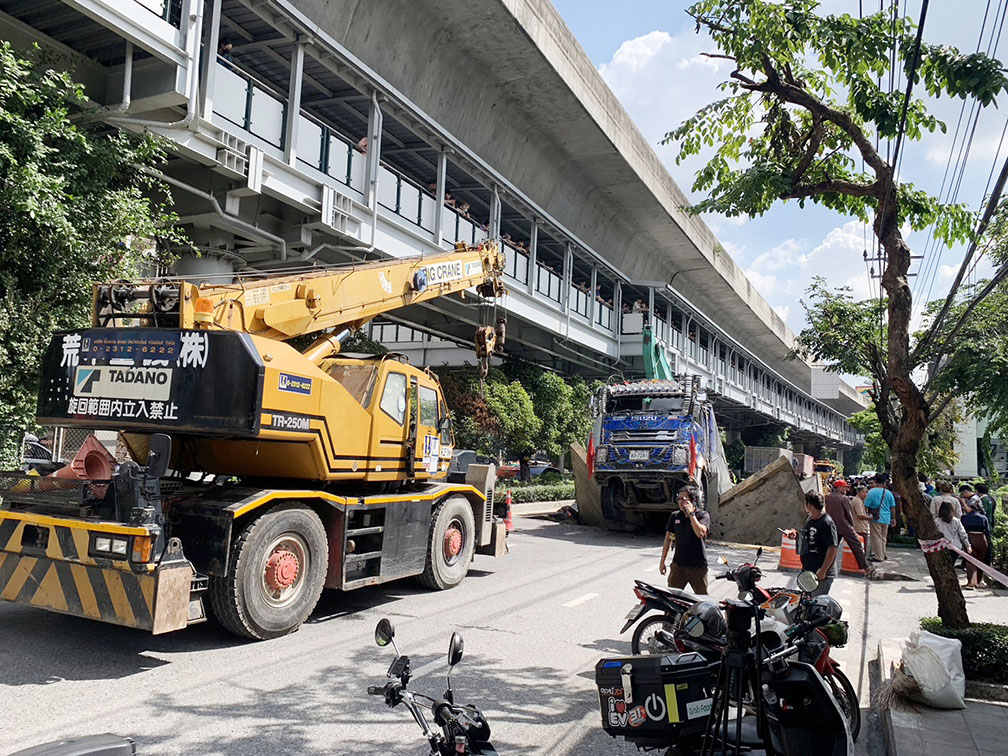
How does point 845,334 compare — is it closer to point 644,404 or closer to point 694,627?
point 644,404

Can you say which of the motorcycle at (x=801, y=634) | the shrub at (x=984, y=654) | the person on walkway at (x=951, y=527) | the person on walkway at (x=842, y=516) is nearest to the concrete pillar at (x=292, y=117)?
the person on walkway at (x=842, y=516)

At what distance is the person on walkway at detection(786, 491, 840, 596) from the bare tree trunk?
81 cm

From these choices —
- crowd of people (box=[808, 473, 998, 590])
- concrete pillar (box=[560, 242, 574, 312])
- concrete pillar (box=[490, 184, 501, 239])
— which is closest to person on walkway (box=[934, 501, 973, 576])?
crowd of people (box=[808, 473, 998, 590])

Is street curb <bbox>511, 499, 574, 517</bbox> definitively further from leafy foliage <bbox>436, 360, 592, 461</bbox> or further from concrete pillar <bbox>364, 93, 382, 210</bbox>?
concrete pillar <bbox>364, 93, 382, 210</bbox>

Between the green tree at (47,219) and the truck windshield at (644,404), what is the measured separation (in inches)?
436

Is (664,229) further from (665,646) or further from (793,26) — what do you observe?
(665,646)

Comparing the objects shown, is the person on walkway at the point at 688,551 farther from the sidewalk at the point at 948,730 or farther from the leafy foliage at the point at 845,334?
the leafy foliage at the point at 845,334

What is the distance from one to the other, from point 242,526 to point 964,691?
248 inches

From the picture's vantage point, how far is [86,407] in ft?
23.6

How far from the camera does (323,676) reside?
6.34 metres

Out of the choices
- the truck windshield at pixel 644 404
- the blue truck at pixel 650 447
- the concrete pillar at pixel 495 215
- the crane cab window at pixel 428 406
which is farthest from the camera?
the concrete pillar at pixel 495 215

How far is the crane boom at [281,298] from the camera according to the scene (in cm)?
737

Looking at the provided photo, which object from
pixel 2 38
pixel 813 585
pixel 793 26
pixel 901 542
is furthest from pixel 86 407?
pixel 901 542

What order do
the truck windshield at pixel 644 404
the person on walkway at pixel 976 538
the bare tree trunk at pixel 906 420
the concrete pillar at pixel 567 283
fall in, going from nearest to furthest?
the bare tree trunk at pixel 906 420 < the person on walkway at pixel 976 538 < the truck windshield at pixel 644 404 < the concrete pillar at pixel 567 283
